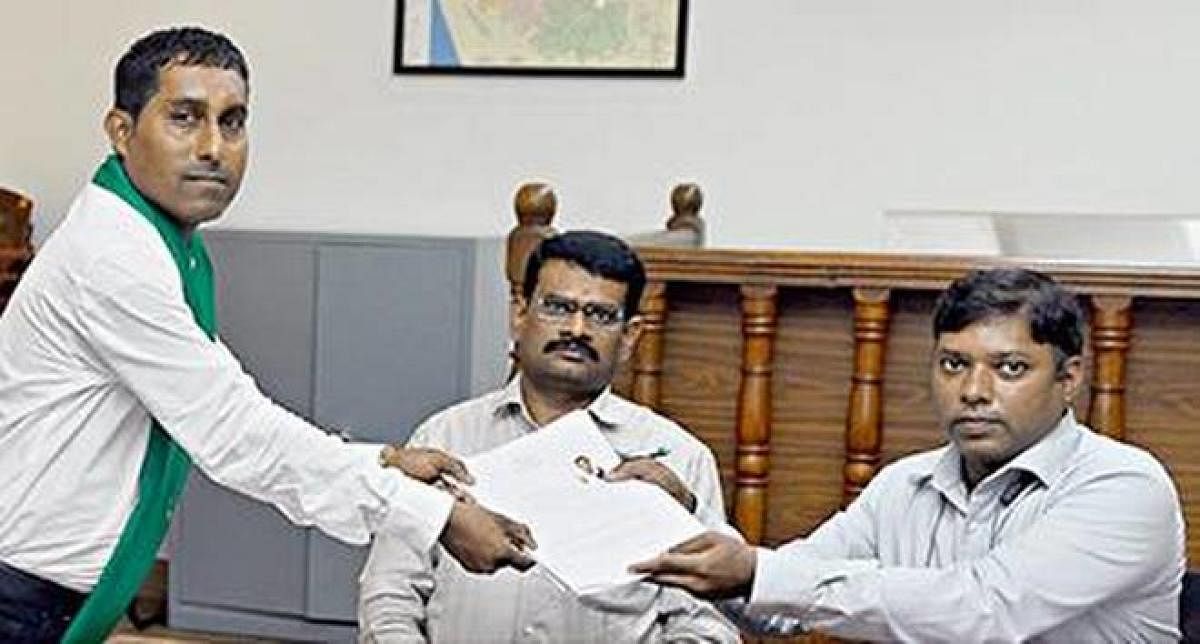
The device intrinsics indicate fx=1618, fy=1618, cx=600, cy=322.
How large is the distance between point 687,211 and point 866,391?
1754 mm

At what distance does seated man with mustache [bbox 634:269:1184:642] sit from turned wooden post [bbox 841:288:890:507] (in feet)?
1.46

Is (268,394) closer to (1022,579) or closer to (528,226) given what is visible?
(528,226)

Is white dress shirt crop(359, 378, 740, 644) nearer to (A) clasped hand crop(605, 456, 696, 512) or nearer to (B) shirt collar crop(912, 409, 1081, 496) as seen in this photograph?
(A) clasped hand crop(605, 456, 696, 512)

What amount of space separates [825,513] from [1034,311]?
0.74 metres

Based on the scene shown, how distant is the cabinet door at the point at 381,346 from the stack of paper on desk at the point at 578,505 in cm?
226

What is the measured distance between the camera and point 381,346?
14.3 feet

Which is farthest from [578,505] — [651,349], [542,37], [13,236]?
[13,236]

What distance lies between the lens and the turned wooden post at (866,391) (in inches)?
97.3

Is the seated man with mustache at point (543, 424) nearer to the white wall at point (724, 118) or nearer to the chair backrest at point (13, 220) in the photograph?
the white wall at point (724, 118)

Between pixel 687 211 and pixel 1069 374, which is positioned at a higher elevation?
pixel 687 211

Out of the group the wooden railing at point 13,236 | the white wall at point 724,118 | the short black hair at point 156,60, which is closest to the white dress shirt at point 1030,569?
the short black hair at point 156,60

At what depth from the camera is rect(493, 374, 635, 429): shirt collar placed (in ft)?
7.86

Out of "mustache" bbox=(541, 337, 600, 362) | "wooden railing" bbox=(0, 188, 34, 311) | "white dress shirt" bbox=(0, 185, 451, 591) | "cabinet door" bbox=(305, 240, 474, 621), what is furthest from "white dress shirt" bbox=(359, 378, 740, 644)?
"wooden railing" bbox=(0, 188, 34, 311)

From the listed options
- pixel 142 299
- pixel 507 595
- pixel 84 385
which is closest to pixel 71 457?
pixel 84 385
